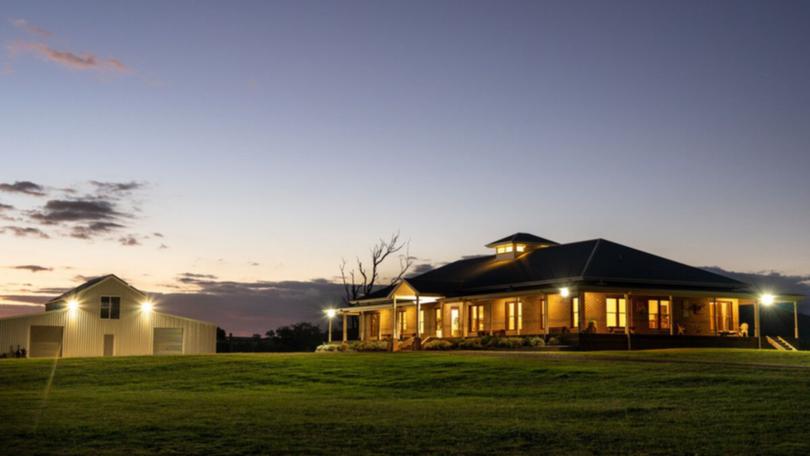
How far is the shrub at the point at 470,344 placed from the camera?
138 feet

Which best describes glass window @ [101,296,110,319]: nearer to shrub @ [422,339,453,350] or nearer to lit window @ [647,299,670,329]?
shrub @ [422,339,453,350]

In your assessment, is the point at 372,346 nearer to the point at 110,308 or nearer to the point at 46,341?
the point at 110,308

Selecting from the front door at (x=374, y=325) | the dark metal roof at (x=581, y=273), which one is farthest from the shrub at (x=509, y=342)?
the front door at (x=374, y=325)

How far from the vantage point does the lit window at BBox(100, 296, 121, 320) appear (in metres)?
54.9

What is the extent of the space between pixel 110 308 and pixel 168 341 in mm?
4248

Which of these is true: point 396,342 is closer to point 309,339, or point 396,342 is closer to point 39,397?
point 39,397

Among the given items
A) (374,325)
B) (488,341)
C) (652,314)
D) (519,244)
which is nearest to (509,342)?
(488,341)

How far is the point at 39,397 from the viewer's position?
2288cm

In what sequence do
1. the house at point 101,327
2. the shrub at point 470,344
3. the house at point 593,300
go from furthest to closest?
the house at point 101,327 < the house at point 593,300 < the shrub at point 470,344

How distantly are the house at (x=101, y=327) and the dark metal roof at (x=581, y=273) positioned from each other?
1644cm

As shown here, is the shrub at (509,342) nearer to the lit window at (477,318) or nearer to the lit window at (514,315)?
the lit window at (514,315)

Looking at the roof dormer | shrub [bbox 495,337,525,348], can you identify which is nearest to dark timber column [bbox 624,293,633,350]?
shrub [bbox 495,337,525,348]

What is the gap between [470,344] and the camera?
4281 cm

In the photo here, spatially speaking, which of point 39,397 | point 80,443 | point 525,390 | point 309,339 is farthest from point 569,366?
point 309,339
